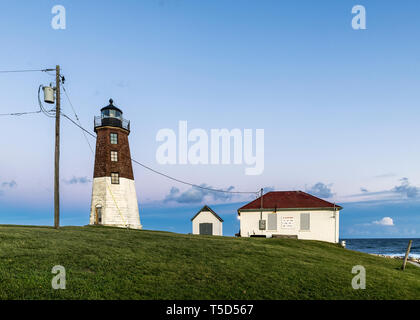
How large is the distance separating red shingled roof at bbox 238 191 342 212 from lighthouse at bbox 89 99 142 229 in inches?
548

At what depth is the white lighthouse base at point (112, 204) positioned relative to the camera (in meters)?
30.7

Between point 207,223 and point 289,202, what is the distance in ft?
40.3

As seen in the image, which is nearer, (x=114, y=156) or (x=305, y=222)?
(x=305, y=222)

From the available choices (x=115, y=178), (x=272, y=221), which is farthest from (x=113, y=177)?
(x=272, y=221)

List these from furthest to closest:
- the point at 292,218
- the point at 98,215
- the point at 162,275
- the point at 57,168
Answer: the point at 292,218 → the point at 98,215 → the point at 57,168 → the point at 162,275

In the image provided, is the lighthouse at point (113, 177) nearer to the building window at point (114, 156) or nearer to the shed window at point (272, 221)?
the building window at point (114, 156)

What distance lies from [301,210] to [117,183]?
22041mm

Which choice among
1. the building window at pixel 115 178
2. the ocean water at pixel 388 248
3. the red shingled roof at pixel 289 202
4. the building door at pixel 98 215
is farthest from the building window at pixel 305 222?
the ocean water at pixel 388 248

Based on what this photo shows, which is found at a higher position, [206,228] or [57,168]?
[57,168]

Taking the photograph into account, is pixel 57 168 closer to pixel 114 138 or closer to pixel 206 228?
pixel 114 138

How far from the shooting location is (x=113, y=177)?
32188 mm

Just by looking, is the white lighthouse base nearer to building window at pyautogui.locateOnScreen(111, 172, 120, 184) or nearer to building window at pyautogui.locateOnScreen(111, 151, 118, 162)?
building window at pyautogui.locateOnScreen(111, 172, 120, 184)

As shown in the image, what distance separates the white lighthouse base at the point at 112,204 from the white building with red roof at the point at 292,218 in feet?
44.7

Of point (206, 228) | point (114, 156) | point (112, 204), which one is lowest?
point (206, 228)
